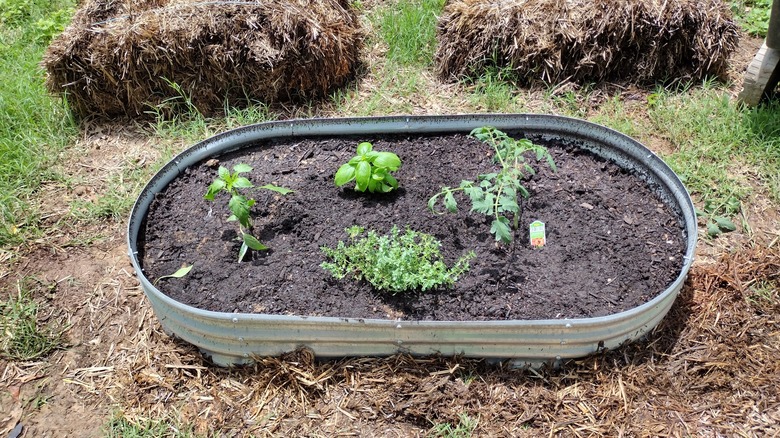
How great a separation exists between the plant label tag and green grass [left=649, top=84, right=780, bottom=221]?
3.72ft

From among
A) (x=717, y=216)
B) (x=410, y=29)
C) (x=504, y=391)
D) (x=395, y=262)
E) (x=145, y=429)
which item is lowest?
(x=145, y=429)

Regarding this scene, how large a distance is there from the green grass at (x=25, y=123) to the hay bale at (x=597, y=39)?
274cm

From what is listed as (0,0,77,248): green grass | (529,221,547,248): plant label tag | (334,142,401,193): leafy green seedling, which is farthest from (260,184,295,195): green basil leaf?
(0,0,77,248): green grass

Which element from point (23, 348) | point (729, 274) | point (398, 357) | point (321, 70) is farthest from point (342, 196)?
point (729, 274)

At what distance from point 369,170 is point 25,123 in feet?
8.84

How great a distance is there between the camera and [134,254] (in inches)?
109

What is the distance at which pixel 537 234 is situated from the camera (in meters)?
2.85

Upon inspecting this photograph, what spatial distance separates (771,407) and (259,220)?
2.39m

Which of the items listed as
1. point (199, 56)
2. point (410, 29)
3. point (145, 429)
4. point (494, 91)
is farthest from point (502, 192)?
point (199, 56)

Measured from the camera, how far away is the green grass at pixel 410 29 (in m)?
4.46

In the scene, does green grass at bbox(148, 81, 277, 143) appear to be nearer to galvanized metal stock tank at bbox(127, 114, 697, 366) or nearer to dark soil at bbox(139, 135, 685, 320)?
dark soil at bbox(139, 135, 685, 320)

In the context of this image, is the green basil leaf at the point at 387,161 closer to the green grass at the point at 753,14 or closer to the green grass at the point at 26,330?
the green grass at the point at 26,330

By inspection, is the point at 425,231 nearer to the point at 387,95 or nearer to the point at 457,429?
the point at 457,429

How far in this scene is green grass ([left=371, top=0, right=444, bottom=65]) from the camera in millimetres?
Answer: 4461
